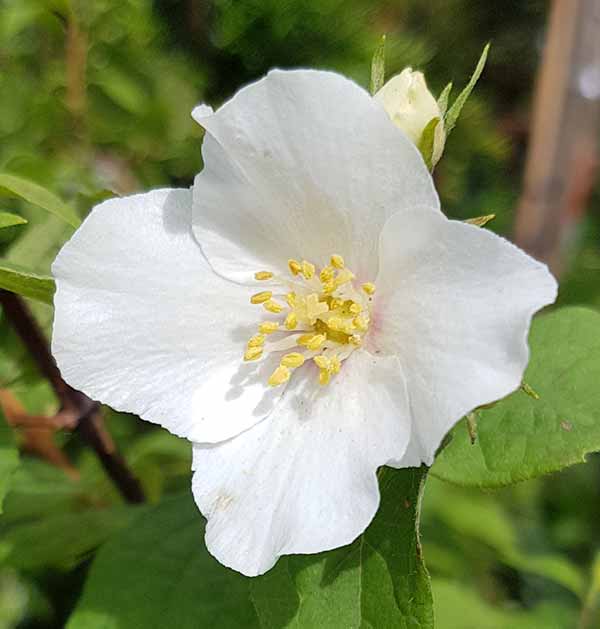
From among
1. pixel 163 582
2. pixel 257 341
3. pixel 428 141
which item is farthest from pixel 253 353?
pixel 163 582

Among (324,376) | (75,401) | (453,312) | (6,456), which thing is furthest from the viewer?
(75,401)

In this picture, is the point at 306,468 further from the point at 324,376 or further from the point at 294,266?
the point at 294,266

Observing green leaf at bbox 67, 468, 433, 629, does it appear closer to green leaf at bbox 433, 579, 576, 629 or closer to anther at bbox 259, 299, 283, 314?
anther at bbox 259, 299, 283, 314

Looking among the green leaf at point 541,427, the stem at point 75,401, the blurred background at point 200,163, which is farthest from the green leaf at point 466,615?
the green leaf at point 541,427

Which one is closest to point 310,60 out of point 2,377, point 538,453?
point 2,377

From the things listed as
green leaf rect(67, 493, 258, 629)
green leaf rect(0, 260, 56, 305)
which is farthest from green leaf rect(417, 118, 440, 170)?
green leaf rect(67, 493, 258, 629)

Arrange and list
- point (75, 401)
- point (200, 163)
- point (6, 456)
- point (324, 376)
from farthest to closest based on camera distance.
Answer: point (200, 163) < point (75, 401) < point (6, 456) < point (324, 376)

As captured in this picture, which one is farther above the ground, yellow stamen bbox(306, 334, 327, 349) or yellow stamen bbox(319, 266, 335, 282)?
yellow stamen bbox(319, 266, 335, 282)
